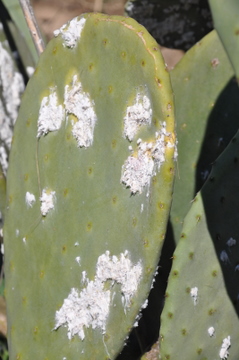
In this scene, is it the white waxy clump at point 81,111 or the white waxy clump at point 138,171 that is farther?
the white waxy clump at point 81,111

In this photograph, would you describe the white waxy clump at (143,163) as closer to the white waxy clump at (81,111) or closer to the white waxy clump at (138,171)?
the white waxy clump at (138,171)

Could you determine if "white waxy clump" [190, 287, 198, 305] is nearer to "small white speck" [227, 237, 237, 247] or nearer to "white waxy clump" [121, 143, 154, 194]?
"small white speck" [227, 237, 237, 247]

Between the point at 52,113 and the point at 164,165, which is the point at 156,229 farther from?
the point at 52,113

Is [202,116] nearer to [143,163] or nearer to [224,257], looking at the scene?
[224,257]

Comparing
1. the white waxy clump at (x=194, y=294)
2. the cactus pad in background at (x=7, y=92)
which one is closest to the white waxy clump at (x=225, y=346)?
the white waxy clump at (x=194, y=294)

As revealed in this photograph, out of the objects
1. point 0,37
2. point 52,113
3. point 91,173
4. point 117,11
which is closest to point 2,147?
point 0,37

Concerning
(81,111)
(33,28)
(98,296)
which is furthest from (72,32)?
(98,296)

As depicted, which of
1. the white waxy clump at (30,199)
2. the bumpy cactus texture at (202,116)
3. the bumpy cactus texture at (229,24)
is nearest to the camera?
the bumpy cactus texture at (229,24)
